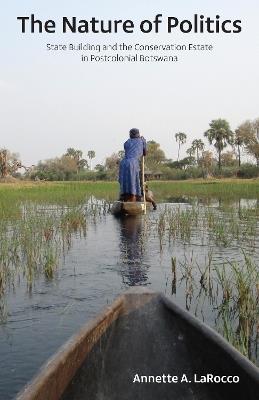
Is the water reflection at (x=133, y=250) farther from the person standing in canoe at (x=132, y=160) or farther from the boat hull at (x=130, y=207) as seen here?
the person standing in canoe at (x=132, y=160)

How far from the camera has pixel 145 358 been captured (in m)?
3.27

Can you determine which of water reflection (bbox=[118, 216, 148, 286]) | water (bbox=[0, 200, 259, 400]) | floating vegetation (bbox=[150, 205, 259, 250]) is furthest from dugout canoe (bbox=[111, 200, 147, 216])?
water (bbox=[0, 200, 259, 400])

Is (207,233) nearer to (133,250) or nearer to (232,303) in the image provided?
(133,250)

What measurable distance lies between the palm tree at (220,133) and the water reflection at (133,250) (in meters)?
49.2

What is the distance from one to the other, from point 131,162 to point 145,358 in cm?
1030

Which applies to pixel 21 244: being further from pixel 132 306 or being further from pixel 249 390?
pixel 249 390

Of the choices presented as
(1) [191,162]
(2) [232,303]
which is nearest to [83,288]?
(2) [232,303]

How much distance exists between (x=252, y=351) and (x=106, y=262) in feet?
13.8

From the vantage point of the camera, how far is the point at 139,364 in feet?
10.7

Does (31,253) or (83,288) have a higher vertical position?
(31,253)

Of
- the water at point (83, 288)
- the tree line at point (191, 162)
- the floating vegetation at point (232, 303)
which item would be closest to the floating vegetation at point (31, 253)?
the water at point (83, 288)

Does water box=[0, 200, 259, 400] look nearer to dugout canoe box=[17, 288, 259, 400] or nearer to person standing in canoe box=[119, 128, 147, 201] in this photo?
dugout canoe box=[17, 288, 259, 400]

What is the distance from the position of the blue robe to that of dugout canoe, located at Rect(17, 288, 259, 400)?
992 cm

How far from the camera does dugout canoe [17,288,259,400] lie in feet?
8.72
